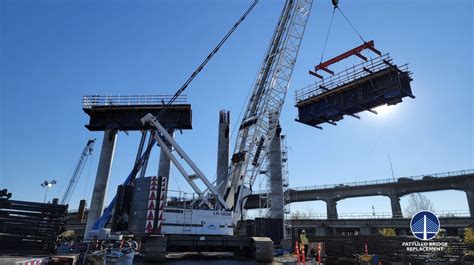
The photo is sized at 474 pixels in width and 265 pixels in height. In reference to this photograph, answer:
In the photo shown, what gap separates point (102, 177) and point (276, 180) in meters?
21.1

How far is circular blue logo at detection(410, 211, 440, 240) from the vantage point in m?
8.02

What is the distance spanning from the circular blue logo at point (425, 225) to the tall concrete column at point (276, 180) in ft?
88.7

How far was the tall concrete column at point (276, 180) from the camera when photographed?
35.4 metres

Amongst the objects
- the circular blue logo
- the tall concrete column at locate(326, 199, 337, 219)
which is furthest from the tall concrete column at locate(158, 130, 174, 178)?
the tall concrete column at locate(326, 199, 337, 219)

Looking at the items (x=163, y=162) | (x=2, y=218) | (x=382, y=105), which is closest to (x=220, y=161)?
(x=163, y=162)

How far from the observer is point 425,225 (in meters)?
8.11

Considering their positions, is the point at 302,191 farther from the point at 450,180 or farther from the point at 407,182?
the point at 450,180

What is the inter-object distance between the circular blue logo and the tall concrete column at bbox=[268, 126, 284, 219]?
27.0m

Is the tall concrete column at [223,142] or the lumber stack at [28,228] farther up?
the tall concrete column at [223,142]

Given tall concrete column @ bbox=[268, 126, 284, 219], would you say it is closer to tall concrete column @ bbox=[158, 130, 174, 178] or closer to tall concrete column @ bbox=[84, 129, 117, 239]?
tall concrete column @ bbox=[158, 130, 174, 178]

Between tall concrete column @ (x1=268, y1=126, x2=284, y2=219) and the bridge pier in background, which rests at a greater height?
tall concrete column @ (x1=268, y1=126, x2=284, y2=219)

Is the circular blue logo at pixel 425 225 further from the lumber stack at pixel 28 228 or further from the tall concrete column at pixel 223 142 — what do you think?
the tall concrete column at pixel 223 142

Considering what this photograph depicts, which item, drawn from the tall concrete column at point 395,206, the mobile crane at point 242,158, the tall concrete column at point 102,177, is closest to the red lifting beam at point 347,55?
the mobile crane at point 242,158

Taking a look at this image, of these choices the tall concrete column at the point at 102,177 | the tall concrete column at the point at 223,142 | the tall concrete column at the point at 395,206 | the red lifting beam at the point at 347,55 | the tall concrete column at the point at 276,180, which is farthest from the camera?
the tall concrete column at the point at 395,206
